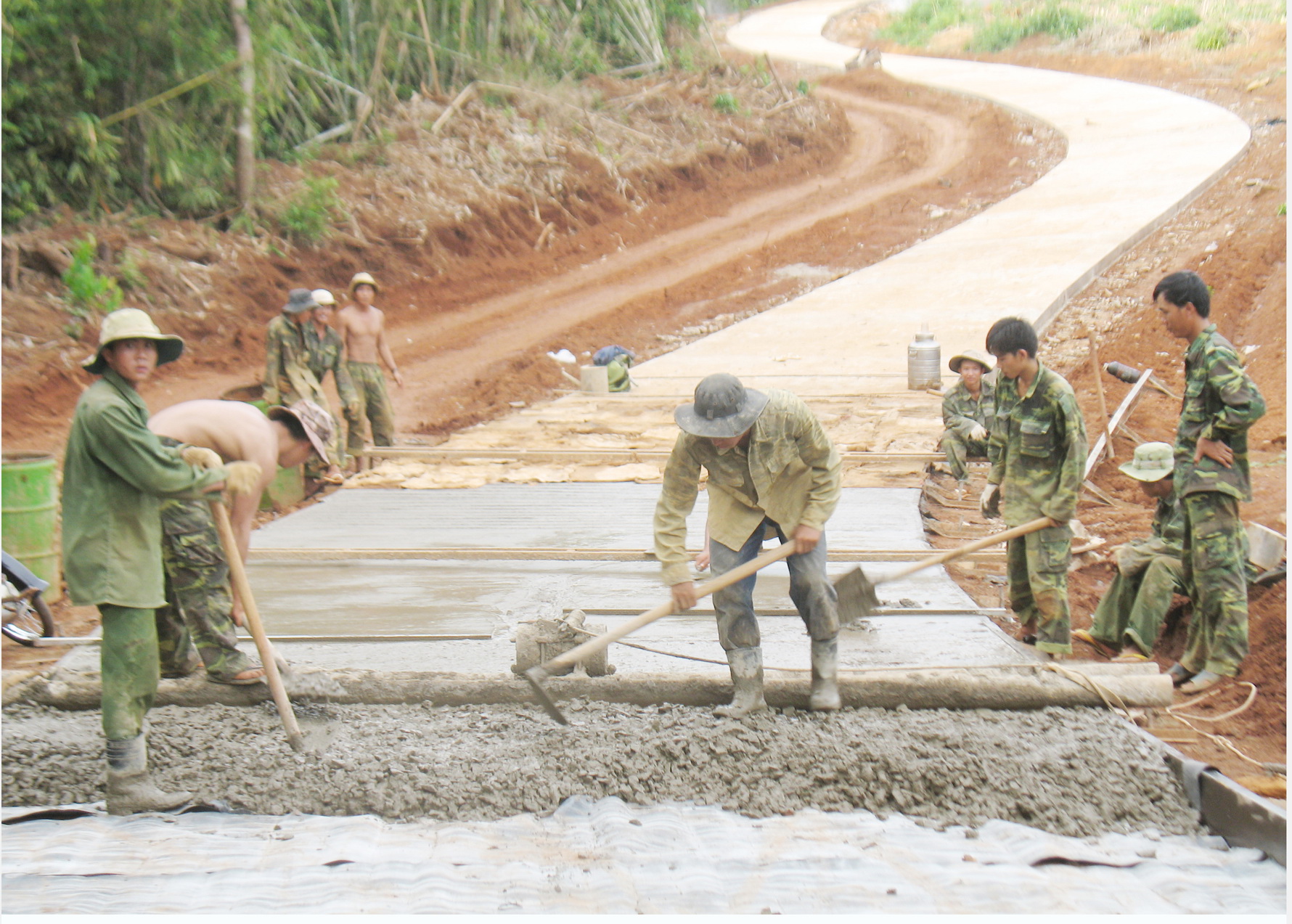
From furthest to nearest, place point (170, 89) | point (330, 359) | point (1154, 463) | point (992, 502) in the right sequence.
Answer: point (170, 89) → point (330, 359) → point (992, 502) → point (1154, 463)

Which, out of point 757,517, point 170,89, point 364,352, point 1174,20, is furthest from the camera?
point 1174,20

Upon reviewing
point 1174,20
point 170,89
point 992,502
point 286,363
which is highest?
point 1174,20

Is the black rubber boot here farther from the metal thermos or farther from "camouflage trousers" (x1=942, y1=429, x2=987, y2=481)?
the metal thermos

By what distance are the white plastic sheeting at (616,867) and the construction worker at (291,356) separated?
5.14m

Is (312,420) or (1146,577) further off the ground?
(312,420)

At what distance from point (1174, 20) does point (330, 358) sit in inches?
1116

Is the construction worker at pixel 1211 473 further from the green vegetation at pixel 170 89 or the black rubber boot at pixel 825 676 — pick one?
the green vegetation at pixel 170 89

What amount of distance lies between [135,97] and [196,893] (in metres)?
13.6

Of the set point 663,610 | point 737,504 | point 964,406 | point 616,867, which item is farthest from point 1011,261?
point 616,867

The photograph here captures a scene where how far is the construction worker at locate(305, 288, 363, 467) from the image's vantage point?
27.4ft

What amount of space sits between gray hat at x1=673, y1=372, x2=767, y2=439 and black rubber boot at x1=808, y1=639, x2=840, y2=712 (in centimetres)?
96

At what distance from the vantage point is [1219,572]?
482 cm

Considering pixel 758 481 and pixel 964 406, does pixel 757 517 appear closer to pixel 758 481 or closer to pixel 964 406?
pixel 758 481

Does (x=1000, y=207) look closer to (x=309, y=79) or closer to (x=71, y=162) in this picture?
(x=309, y=79)
